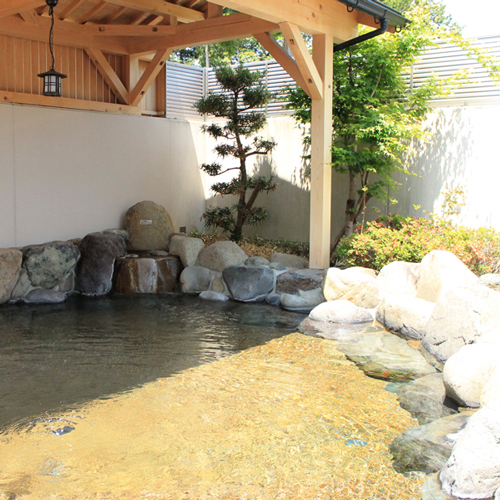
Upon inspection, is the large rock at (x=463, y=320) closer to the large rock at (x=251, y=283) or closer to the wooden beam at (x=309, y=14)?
the large rock at (x=251, y=283)

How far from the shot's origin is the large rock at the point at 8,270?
7.54 meters

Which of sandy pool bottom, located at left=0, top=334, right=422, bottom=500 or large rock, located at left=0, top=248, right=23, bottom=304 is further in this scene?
large rock, located at left=0, top=248, right=23, bottom=304

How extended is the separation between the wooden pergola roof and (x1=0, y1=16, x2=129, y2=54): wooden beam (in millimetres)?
15

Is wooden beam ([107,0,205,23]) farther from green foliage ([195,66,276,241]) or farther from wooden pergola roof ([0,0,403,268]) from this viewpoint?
green foliage ([195,66,276,241])

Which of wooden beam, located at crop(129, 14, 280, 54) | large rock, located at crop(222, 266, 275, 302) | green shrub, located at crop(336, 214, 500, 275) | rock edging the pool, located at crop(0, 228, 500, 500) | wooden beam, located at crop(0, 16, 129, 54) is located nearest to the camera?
rock edging the pool, located at crop(0, 228, 500, 500)

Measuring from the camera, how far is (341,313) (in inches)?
259

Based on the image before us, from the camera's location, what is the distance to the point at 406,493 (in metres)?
3.07

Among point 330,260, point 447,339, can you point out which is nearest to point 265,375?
point 447,339

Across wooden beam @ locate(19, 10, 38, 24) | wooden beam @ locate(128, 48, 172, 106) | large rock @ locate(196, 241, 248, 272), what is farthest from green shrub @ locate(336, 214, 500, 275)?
wooden beam @ locate(19, 10, 38, 24)

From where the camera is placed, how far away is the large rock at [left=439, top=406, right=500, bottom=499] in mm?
2951

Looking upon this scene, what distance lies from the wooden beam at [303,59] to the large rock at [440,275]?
2.85 meters

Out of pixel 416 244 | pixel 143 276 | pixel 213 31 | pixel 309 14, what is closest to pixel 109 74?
pixel 213 31

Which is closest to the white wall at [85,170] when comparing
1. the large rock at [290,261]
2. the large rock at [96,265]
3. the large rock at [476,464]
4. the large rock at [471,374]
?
the large rock at [96,265]

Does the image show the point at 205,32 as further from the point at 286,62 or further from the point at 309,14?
the point at 309,14
